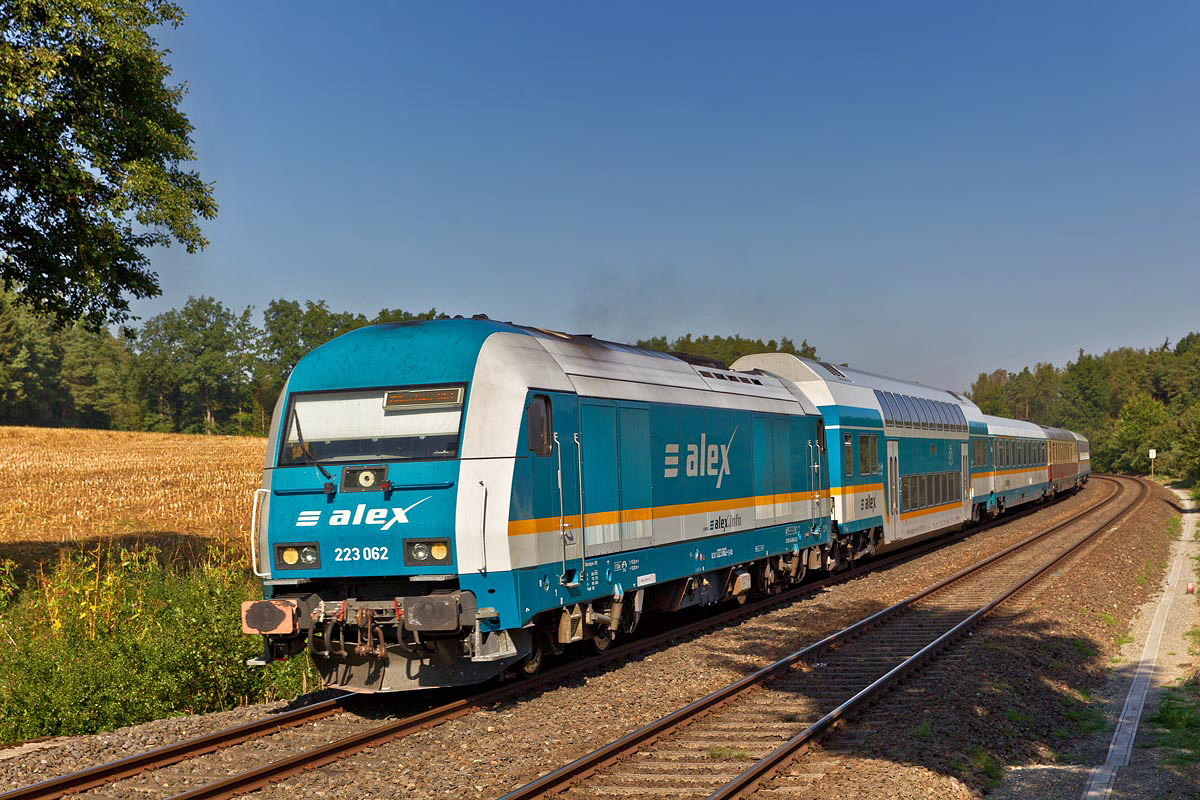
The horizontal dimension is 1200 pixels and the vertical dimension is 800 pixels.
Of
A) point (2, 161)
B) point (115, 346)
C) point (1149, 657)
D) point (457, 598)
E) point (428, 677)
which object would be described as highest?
point (115, 346)

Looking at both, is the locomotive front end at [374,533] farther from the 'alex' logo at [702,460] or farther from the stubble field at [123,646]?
the 'alex' logo at [702,460]

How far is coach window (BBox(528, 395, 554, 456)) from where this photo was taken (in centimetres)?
1004

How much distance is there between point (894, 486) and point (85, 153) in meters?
17.7

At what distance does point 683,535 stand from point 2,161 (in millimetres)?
11726

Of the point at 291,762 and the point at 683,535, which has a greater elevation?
the point at 683,535

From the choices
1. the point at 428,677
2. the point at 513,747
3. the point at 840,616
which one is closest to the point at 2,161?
the point at 428,677

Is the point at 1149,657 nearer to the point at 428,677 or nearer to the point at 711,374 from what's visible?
the point at 711,374

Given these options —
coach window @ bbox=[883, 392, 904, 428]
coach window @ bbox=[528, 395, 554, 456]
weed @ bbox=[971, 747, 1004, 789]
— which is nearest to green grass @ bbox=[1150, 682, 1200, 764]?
weed @ bbox=[971, 747, 1004, 789]

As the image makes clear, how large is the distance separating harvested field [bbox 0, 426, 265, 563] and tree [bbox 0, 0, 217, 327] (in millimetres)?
7681

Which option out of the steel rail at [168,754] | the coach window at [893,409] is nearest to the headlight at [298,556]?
the steel rail at [168,754]

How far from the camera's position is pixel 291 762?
8102 mm

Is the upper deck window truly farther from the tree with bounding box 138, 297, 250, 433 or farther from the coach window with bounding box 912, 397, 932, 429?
the tree with bounding box 138, 297, 250, 433

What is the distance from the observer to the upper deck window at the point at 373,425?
9820 millimetres

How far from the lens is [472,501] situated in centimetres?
949
